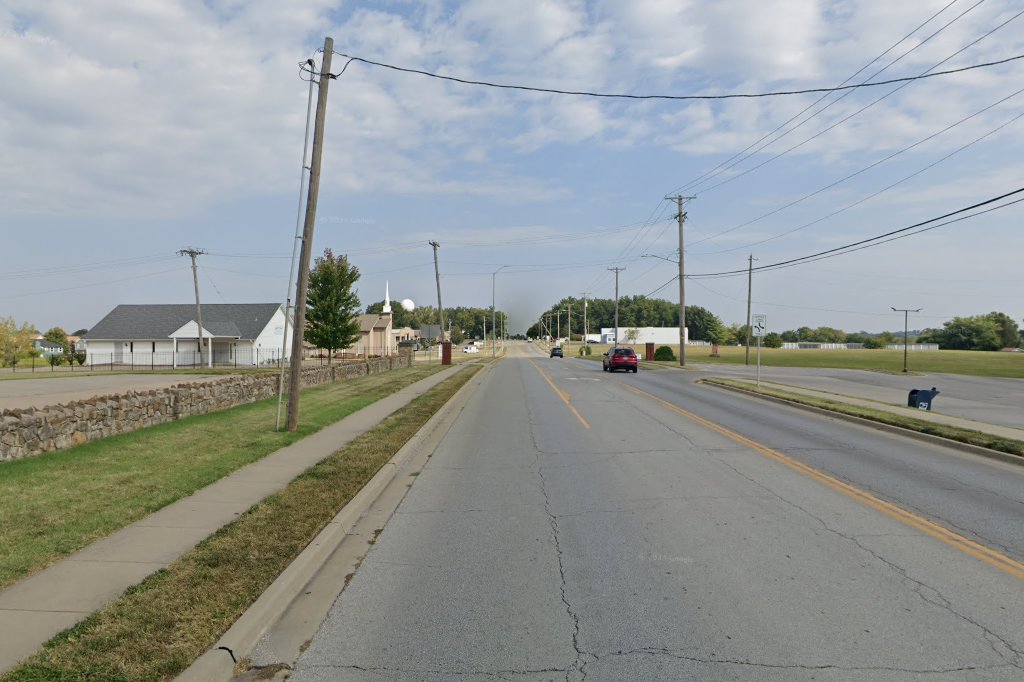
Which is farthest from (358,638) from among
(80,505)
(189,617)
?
(80,505)

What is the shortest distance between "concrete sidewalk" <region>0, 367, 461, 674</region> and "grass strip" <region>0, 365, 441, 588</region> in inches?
7.9

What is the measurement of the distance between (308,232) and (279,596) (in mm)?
10007

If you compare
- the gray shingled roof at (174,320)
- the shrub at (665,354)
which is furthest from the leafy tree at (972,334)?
the gray shingled roof at (174,320)

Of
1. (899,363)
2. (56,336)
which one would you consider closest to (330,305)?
(899,363)

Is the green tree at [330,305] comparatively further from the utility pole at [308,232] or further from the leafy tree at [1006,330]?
the leafy tree at [1006,330]

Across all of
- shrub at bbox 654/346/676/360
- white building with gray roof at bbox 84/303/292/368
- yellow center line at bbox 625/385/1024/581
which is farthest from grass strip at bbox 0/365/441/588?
shrub at bbox 654/346/676/360

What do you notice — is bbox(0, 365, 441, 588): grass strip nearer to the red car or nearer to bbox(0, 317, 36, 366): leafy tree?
the red car

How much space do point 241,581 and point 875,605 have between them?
4.82 m

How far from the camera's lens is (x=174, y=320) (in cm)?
6506

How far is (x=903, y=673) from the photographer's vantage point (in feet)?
13.1

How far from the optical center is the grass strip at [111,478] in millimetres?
6426

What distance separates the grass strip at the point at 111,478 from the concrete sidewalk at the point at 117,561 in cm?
20

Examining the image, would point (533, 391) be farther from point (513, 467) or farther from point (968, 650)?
point (968, 650)

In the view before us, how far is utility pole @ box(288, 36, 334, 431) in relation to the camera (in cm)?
1373
